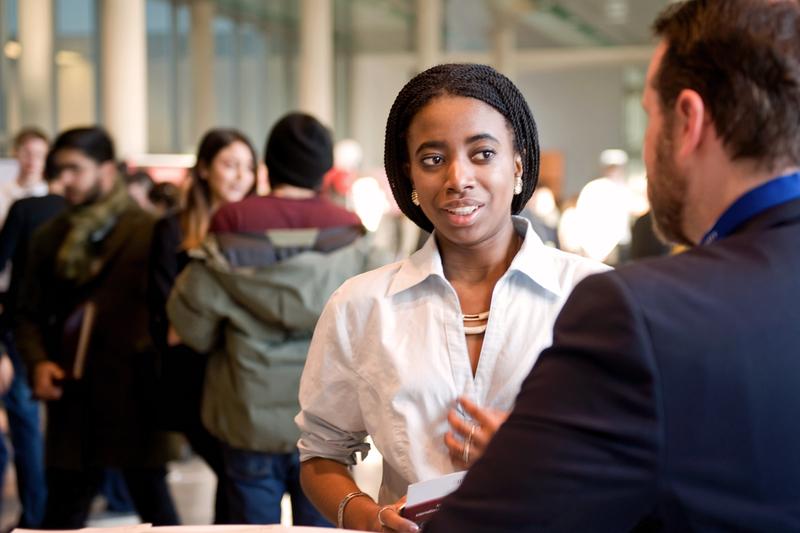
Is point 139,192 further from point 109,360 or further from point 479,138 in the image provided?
point 479,138

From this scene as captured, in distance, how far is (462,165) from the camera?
188 centimetres

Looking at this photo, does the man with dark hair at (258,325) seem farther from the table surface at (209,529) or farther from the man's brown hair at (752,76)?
the man's brown hair at (752,76)

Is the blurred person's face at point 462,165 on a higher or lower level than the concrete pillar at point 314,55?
lower

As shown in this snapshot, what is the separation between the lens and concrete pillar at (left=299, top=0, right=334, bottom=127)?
65.7 ft

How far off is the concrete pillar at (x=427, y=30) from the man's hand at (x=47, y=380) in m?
21.1

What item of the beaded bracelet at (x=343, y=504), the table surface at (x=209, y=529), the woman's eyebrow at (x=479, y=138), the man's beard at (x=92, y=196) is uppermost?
the woman's eyebrow at (x=479, y=138)

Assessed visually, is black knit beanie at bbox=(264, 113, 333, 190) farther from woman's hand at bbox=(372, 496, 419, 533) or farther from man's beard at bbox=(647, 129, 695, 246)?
man's beard at bbox=(647, 129, 695, 246)

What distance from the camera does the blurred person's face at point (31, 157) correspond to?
6.45 meters

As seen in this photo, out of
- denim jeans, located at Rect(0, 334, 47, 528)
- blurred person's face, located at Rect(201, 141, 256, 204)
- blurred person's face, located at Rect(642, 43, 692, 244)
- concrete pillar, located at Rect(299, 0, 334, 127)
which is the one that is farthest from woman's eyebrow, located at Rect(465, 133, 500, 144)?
concrete pillar, located at Rect(299, 0, 334, 127)

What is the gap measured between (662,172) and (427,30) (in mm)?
24118

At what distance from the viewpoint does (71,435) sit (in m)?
4.09

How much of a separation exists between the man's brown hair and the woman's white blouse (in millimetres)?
676

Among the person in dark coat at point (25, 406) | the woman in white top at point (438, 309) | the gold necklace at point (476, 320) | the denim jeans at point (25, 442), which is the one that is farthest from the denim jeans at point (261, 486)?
the denim jeans at point (25, 442)

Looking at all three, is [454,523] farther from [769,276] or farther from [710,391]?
[769,276]
